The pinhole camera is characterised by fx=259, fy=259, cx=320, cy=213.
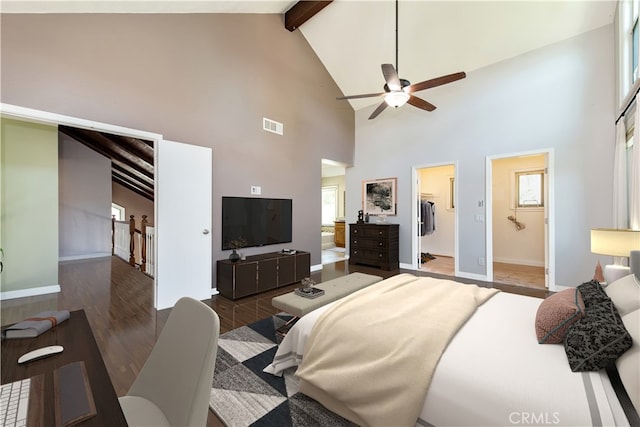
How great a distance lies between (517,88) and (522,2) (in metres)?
1.15

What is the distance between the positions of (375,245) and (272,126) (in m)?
3.15

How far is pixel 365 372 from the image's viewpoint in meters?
1.37

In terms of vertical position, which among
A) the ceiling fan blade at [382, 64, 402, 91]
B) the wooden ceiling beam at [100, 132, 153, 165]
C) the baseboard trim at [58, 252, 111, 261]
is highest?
the ceiling fan blade at [382, 64, 402, 91]

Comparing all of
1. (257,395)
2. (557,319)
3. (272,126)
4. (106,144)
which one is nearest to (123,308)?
(257,395)

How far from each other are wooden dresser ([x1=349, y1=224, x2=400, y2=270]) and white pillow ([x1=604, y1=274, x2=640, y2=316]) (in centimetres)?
375

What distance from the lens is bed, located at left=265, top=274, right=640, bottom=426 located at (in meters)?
1.00

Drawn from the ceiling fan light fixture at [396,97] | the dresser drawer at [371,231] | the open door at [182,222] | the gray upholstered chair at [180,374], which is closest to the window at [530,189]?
the dresser drawer at [371,231]

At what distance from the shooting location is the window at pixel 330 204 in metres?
9.65

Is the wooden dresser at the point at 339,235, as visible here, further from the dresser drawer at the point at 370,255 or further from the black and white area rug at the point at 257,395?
the black and white area rug at the point at 257,395

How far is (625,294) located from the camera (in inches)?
56.4

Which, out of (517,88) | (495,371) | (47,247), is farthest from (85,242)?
(517,88)

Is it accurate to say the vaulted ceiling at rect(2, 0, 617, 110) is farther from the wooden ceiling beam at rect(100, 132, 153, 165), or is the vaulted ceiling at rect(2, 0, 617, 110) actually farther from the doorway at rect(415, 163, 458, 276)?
the doorway at rect(415, 163, 458, 276)

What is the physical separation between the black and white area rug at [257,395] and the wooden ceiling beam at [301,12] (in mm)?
4978

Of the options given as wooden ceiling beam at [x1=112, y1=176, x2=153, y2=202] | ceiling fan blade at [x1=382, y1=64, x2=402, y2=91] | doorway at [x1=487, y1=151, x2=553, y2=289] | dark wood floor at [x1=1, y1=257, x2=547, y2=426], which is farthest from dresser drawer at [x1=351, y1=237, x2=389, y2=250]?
wooden ceiling beam at [x1=112, y1=176, x2=153, y2=202]
